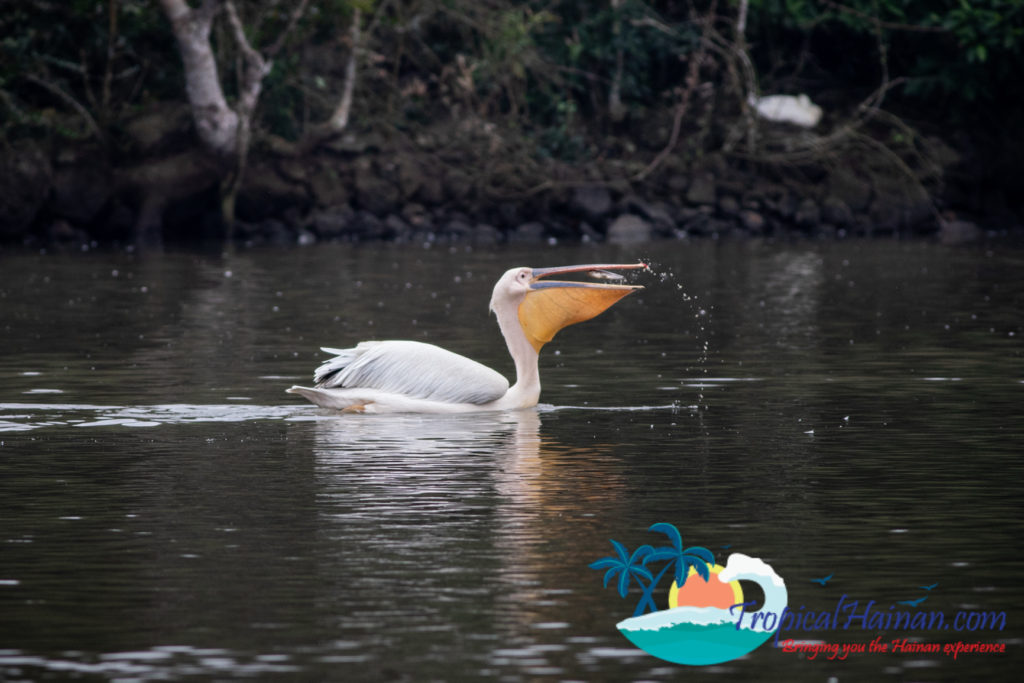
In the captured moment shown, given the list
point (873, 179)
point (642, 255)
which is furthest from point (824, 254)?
point (873, 179)

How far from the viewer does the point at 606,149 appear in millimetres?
37969

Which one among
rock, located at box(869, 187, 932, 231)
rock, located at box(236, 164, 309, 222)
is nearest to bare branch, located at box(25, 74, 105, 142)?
rock, located at box(236, 164, 309, 222)

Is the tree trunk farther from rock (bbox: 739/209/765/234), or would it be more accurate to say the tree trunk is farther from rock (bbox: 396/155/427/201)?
rock (bbox: 739/209/765/234)

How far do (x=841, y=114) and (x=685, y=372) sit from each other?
25.3 metres

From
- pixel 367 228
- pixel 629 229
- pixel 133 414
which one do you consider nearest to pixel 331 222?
pixel 367 228

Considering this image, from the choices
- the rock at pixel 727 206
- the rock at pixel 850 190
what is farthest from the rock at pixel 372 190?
the rock at pixel 850 190

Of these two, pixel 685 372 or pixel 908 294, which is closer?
pixel 685 372

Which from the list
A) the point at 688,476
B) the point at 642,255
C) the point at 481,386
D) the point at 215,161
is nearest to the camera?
the point at 688,476

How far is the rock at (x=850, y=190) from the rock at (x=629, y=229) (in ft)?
14.2

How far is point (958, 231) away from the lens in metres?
36.1

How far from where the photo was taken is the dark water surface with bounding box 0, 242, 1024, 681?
6309 millimetres

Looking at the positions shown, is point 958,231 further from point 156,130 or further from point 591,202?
point 156,130

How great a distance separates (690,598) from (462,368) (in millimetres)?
5165

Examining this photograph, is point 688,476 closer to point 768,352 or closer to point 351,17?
point 768,352
